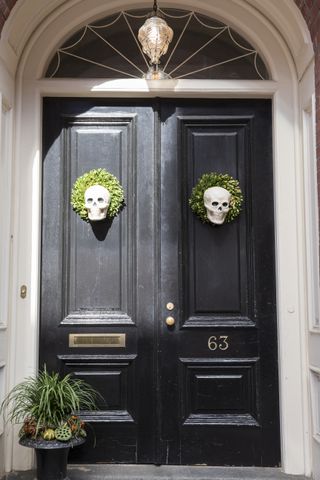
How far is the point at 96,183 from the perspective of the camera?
172 inches

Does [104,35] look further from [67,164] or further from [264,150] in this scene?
[264,150]

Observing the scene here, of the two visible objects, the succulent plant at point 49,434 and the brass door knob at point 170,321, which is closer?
the succulent plant at point 49,434

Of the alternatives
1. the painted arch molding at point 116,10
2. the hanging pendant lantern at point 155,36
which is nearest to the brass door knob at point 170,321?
the hanging pendant lantern at point 155,36

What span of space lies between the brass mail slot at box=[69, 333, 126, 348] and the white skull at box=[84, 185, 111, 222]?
87 cm

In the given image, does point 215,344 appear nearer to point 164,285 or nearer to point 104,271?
point 164,285

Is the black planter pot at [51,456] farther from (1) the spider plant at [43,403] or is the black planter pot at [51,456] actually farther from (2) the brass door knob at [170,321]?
(2) the brass door knob at [170,321]

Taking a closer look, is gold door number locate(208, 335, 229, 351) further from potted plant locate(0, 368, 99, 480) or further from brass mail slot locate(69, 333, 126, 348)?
potted plant locate(0, 368, 99, 480)

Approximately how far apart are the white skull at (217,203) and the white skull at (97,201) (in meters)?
0.74

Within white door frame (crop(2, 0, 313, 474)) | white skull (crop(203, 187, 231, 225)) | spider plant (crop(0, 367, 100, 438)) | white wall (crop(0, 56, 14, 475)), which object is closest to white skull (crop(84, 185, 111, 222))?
white door frame (crop(2, 0, 313, 474))

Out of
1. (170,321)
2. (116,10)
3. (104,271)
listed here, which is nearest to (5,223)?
(104,271)

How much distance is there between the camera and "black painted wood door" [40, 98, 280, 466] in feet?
14.0

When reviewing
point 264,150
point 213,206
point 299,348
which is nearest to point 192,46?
point 264,150

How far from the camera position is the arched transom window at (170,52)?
4535 millimetres

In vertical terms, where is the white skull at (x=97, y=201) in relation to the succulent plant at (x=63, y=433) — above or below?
above
